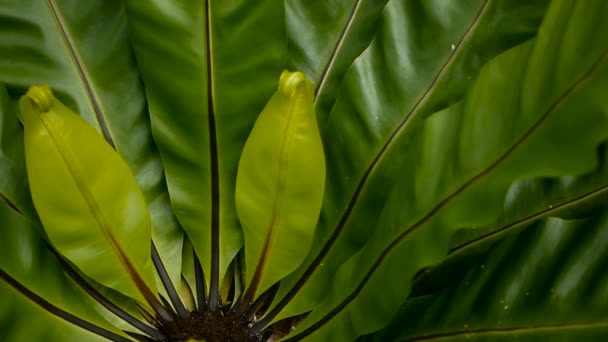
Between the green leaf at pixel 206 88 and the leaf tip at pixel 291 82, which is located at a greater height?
the green leaf at pixel 206 88

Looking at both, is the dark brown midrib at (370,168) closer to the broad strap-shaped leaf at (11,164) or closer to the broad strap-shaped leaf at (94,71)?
the broad strap-shaped leaf at (94,71)

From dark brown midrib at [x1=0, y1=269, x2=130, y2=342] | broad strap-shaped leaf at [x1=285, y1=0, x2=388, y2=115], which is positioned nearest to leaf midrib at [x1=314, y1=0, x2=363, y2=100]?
broad strap-shaped leaf at [x1=285, y1=0, x2=388, y2=115]

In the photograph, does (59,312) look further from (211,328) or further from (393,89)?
(393,89)

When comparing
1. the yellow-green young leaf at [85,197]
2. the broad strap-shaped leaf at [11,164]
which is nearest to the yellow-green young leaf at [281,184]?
the yellow-green young leaf at [85,197]

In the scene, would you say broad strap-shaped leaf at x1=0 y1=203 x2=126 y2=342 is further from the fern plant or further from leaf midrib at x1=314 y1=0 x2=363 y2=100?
leaf midrib at x1=314 y1=0 x2=363 y2=100

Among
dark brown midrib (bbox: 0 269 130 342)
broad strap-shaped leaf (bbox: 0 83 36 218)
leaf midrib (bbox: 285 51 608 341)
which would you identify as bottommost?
leaf midrib (bbox: 285 51 608 341)

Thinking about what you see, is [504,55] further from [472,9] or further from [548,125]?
[472,9]
